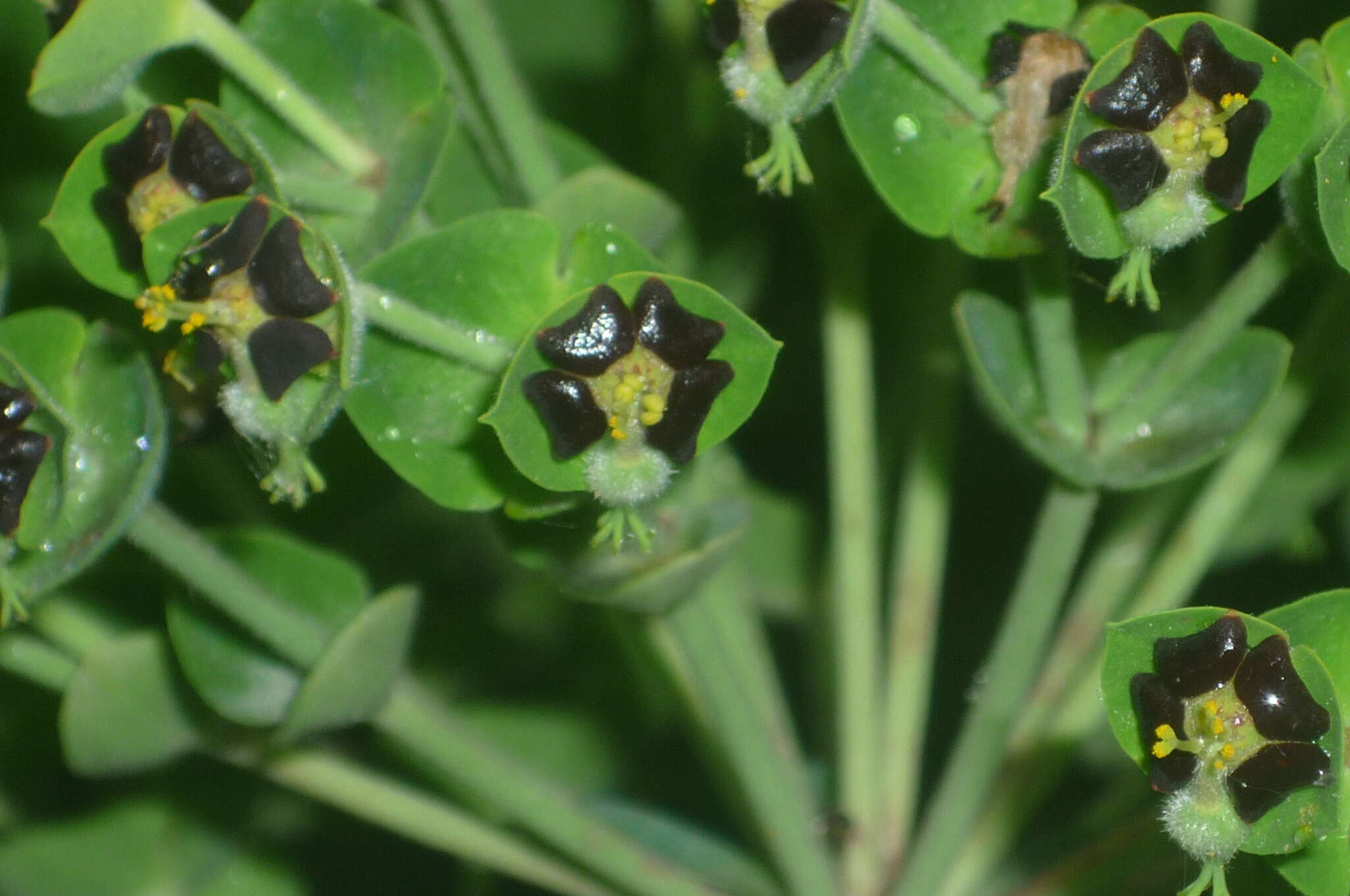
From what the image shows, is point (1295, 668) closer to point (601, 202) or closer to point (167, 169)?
point (601, 202)

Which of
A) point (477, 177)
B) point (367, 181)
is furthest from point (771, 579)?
point (367, 181)

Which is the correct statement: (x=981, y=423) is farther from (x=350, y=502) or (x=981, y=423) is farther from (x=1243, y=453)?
(x=350, y=502)

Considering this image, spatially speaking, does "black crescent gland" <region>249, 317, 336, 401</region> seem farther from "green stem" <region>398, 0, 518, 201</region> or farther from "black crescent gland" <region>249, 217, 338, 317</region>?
"green stem" <region>398, 0, 518, 201</region>

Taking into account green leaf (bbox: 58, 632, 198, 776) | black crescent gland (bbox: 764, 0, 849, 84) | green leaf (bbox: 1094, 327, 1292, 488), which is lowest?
green leaf (bbox: 58, 632, 198, 776)

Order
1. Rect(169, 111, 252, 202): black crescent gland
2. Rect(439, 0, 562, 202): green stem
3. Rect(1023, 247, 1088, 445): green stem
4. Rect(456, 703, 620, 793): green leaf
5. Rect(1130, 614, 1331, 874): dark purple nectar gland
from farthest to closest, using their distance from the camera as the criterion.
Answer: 1. Rect(456, 703, 620, 793): green leaf
2. Rect(439, 0, 562, 202): green stem
3. Rect(1023, 247, 1088, 445): green stem
4. Rect(169, 111, 252, 202): black crescent gland
5. Rect(1130, 614, 1331, 874): dark purple nectar gland

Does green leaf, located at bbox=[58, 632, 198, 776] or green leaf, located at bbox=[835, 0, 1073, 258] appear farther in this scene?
green leaf, located at bbox=[58, 632, 198, 776]

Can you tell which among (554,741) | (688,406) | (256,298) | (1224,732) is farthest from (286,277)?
(554,741)

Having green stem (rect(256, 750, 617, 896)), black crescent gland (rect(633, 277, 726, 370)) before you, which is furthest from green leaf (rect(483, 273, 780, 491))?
green stem (rect(256, 750, 617, 896))
